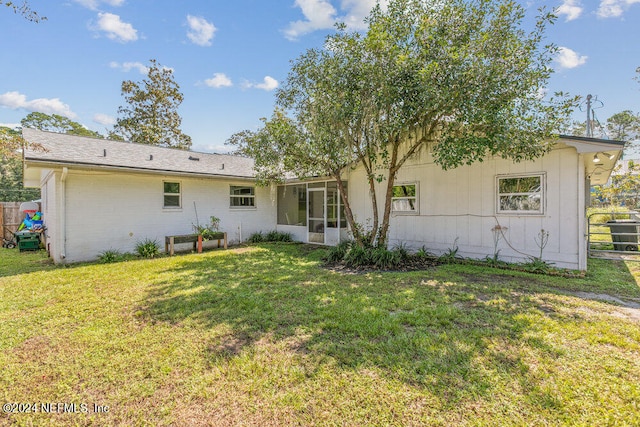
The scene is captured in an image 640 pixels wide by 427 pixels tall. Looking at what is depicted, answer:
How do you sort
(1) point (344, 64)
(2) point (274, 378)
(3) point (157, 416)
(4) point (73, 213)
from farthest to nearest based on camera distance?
(4) point (73, 213)
(1) point (344, 64)
(2) point (274, 378)
(3) point (157, 416)

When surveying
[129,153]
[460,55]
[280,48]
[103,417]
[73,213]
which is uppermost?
[280,48]

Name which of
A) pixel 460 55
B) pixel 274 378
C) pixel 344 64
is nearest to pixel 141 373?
pixel 274 378

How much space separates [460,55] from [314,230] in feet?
25.1

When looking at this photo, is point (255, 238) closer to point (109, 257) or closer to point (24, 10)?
point (109, 257)

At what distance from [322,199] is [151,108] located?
18746 mm

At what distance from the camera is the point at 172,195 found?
33.8 feet

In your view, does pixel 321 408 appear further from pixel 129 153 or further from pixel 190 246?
pixel 129 153

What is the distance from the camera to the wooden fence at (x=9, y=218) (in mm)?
11820

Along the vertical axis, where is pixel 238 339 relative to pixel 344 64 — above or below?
below

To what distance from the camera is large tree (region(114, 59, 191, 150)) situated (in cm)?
2197

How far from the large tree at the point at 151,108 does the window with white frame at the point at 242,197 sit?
560 inches

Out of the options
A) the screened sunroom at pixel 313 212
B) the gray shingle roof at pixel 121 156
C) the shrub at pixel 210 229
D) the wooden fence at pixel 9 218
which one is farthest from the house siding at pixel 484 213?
the wooden fence at pixel 9 218

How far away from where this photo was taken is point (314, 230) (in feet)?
38.5

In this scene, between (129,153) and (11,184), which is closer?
(129,153)
